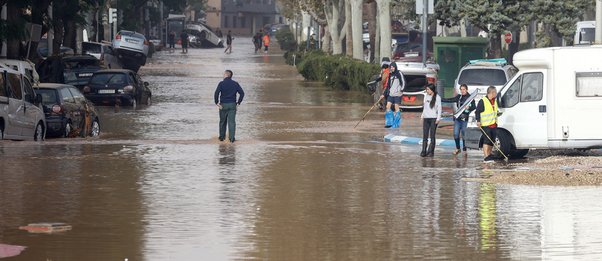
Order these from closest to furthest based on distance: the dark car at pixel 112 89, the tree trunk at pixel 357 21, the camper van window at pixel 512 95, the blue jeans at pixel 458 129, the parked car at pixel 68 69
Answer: the camper van window at pixel 512 95 < the blue jeans at pixel 458 129 < the dark car at pixel 112 89 < the parked car at pixel 68 69 < the tree trunk at pixel 357 21

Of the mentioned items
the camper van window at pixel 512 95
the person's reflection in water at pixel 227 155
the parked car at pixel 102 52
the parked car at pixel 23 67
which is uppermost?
the parked car at pixel 102 52

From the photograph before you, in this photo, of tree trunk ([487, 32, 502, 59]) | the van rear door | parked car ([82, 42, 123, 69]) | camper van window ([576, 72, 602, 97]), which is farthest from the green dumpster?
camper van window ([576, 72, 602, 97])

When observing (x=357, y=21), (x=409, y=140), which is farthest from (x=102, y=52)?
(x=409, y=140)

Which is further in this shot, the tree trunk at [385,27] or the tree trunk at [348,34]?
the tree trunk at [348,34]

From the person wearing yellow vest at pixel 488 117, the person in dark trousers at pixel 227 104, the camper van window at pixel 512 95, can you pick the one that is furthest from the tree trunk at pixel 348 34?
the person wearing yellow vest at pixel 488 117

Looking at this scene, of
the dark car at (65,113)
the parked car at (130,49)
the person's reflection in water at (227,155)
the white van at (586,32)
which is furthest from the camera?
→ the parked car at (130,49)

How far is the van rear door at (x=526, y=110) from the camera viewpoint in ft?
81.7

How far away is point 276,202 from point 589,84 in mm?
8205

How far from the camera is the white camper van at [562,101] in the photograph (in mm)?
24594

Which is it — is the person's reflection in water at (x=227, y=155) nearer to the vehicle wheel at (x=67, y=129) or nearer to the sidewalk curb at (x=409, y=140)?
the sidewalk curb at (x=409, y=140)

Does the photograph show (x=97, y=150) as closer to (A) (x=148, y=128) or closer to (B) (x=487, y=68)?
(A) (x=148, y=128)

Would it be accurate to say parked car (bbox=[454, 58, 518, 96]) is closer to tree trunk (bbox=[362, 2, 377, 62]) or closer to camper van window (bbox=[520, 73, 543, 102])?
camper van window (bbox=[520, 73, 543, 102])

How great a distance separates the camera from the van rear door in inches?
980

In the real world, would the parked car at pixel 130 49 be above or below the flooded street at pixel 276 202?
above
